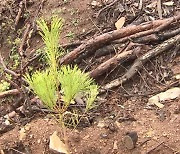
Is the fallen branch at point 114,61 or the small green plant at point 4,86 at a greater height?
the fallen branch at point 114,61

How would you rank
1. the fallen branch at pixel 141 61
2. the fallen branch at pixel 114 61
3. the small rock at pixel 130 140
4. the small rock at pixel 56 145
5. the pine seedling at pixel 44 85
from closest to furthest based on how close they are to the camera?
the pine seedling at pixel 44 85
the small rock at pixel 130 140
the small rock at pixel 56 145
the fallen branch at pixel 141 61
the fallen branch at pixel 114 61

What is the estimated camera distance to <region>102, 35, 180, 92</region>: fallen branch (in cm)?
330

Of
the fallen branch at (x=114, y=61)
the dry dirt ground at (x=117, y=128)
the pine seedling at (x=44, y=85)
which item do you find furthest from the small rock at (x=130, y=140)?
the fallen branch at (x=114, y=61)

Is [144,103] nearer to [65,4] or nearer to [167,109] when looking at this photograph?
[167,109]

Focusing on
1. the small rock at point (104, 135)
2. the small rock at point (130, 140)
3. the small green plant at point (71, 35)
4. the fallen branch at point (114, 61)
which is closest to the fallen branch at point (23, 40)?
the small green plant at point (71, 35)

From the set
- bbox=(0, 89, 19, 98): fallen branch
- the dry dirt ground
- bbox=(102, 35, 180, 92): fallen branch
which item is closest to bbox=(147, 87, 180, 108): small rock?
the dry dirt ground

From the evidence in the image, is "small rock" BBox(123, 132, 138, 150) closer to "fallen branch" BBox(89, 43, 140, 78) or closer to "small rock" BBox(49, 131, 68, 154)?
A: "small rock" BBox(49, 131, 68, 154)

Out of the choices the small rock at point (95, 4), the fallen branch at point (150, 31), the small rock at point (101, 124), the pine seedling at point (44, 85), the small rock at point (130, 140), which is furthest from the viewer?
the small rock at point (95, 4)

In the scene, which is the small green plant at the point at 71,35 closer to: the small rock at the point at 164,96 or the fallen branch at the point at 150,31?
the fallen branch at the point at 150,31

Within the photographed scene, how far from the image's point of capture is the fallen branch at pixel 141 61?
10.8 feet

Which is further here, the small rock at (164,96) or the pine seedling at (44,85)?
the small rock at (164,96)

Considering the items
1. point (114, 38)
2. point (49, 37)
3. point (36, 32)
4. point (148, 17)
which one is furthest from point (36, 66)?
point (49, 37)

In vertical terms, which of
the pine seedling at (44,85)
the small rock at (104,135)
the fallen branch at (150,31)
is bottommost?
the small rock at (104,135)

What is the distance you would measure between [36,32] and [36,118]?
1.57 metres
